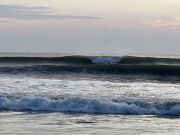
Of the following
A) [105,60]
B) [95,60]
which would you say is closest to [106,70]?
[105,60]

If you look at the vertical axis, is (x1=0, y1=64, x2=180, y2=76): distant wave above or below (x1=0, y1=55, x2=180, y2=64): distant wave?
below

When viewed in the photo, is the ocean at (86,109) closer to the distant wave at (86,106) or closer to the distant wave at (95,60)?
the distant wave at (86,106)

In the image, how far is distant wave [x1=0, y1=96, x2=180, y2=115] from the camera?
16.2m

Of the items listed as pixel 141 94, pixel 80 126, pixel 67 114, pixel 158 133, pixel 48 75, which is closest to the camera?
pixel 158 133

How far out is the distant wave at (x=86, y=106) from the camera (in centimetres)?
1622

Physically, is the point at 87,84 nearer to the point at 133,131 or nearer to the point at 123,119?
the point at 123,119

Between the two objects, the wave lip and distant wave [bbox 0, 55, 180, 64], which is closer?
the wave lip

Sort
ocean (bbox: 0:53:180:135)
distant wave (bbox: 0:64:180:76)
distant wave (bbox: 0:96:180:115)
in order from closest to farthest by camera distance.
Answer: ocean (bbox: 0:53:180:135) < distant wave (bbox: 0:96:180:115) < distant wave (bbox: 0:64:180:76)

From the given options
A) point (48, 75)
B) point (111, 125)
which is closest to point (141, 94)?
point (111, 125)

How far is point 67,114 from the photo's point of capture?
15.7m

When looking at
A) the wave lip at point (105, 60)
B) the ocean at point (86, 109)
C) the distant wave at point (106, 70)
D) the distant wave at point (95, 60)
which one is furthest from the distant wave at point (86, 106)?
the distant wave at point (95, 60)

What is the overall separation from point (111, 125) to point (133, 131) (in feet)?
3.19

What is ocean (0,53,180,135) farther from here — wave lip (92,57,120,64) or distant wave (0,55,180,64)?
distant wave (0,55,180,64)

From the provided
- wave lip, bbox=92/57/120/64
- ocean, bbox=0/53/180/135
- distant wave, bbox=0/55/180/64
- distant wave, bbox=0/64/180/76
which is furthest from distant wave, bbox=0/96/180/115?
distant wave, bbox=0/55/180/64
